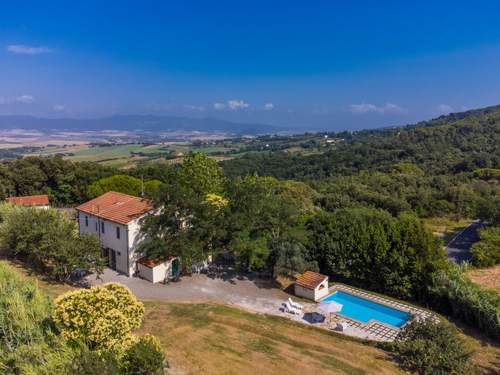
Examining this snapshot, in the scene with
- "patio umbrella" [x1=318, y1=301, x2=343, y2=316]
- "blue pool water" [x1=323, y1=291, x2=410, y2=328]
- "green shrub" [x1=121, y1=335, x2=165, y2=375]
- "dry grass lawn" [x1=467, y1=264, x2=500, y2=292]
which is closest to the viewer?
"green shrub" [x1=121, y1=335, x2=165, y2=375]

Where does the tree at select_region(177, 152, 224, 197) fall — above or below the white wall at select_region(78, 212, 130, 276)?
above

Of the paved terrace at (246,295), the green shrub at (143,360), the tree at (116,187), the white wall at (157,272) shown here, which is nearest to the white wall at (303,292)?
the paved terrace at (246,295)

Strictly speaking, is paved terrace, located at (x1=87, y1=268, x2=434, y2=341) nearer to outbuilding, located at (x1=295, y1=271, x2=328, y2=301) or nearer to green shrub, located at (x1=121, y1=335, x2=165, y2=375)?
outbuilding, located at (x1=295, y1=271, x2=328, y2=301)

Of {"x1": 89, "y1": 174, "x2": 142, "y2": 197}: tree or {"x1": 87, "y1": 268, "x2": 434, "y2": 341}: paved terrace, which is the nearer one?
{"x1": 87, "y1": 268, "x2": 434, "y2": 341}: paved terrace

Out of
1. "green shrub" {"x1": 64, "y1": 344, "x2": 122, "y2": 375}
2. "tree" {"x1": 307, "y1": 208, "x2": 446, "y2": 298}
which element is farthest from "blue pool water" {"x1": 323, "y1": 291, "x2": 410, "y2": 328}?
"green shrub" {"x1": 64, "y1": 344, "x2": 122, "y2": 375}

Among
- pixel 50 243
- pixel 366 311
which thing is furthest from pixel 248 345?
pixel 50 243

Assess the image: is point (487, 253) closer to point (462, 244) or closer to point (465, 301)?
point (462, 244)

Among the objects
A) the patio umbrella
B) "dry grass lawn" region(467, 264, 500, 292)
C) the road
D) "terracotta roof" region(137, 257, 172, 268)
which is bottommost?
the road
